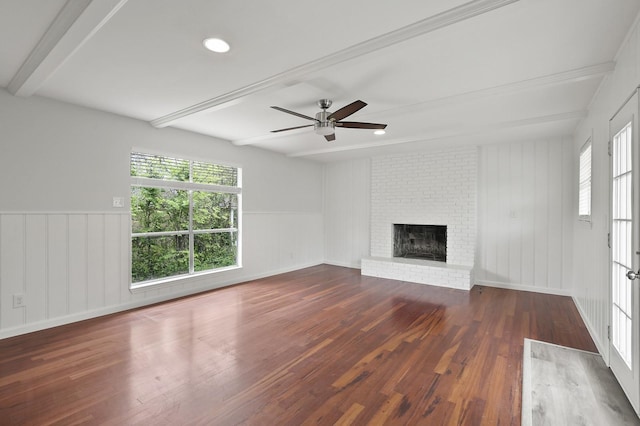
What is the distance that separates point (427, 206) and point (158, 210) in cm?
481

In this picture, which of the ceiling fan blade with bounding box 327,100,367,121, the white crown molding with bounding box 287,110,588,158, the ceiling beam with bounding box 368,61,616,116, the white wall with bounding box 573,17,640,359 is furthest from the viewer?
the white crown molding with bounding box 287,110,588,158

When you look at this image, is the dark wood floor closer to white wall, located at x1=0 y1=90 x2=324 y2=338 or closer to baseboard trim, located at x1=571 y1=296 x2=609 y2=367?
baseboard trim, located at x1=571 y1=296 x2=609 y2=367

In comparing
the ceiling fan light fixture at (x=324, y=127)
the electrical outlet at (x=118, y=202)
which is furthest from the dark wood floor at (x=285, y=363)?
the ceiling fan light fixture at (x=324, y=127)

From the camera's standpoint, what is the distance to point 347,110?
116 inches

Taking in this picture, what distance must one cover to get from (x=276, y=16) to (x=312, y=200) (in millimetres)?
5537

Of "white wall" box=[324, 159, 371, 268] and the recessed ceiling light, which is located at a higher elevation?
the recessed ceiling light

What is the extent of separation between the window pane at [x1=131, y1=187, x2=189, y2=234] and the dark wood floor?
114 centimetres

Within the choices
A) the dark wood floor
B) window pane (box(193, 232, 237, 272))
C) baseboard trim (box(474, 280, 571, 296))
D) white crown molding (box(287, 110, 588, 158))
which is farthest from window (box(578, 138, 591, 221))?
window pane (box(193, 232, 237, 272))

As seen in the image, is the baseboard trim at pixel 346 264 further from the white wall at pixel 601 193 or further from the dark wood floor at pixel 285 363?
the white wall at pixel 601 193

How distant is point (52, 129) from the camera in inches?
137

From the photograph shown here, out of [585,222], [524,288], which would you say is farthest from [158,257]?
[524,288]

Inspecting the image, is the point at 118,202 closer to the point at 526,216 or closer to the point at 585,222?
the point at 585,222

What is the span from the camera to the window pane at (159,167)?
4301 millimetres

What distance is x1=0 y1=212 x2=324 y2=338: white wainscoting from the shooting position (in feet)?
10.6
